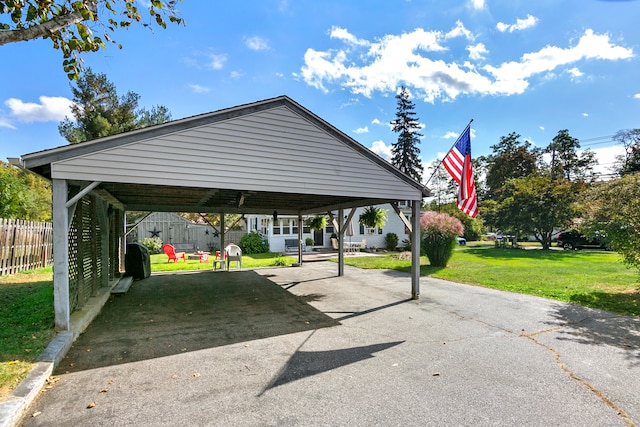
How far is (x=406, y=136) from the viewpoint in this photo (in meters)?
42.4

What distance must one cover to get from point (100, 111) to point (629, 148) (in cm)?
5297

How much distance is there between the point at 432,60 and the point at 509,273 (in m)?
11.1

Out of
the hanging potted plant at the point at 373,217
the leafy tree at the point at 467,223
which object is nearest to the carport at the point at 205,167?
the hanging potted plant at the point at 373,217

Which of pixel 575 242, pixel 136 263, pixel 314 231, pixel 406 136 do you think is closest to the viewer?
pixel 136 263

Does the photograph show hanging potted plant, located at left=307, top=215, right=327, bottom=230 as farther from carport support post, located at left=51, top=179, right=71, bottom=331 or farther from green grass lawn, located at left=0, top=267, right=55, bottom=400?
carport support post, located at left=51, top=179, right=71, bottom=331

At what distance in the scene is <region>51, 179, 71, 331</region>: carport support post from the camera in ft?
15.1

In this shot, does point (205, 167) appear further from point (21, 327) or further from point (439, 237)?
point (439, 237)

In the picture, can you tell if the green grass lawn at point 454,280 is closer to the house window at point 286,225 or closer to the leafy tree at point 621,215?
the leafy tree at point 621,215

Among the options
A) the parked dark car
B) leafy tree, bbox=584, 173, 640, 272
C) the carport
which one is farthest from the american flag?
the parked dark car

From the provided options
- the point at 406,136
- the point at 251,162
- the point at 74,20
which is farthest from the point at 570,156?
the point at 74,20

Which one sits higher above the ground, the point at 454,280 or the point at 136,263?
the point at 136,263

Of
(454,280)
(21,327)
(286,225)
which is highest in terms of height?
(286,225)

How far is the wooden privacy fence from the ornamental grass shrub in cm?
1493

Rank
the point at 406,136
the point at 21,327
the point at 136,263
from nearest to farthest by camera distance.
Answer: the point at 21,327, the point at 136,263, the point at 406,136
